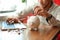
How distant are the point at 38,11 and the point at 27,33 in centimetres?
20

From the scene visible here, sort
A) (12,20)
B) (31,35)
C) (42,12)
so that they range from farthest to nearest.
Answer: (12,20), (42,12), (31,35)

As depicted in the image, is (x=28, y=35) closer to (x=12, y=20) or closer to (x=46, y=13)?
(x=46, y=13)

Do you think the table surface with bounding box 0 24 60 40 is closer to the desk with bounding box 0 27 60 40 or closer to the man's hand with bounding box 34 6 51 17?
the desk with bounding box 0 27 60 40

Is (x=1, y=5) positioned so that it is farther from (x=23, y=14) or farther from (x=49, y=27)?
(x=49, y=27)

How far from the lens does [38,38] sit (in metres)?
0.93

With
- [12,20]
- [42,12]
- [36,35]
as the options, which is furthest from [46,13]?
[12,20]

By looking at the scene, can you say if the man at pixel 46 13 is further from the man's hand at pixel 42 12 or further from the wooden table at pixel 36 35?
the wooden table at pixel 36 35

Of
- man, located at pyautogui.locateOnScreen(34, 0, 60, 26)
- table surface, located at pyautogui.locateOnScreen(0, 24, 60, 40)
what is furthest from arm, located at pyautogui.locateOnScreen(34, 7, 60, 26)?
table surface, located at pyautogui.locateOnScreen(0, 24, 60, 40)

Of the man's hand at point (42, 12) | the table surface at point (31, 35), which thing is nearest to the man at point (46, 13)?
the man's hand at point (42, 12)

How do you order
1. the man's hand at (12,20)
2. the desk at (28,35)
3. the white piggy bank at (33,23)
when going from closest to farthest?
the desk at (28,35)
the white piggy bank at (33,23)
the man's hand at (12,20)

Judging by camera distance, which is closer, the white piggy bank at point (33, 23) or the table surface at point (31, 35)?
the table surface at point (31, 35)

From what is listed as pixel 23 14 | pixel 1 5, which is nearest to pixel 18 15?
pixel 23 14

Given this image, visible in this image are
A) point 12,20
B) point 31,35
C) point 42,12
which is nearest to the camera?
point 31,35

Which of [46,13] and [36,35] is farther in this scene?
[46,13]
